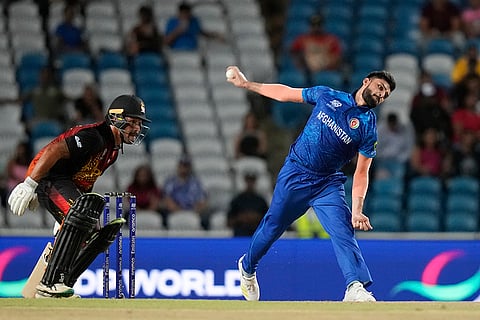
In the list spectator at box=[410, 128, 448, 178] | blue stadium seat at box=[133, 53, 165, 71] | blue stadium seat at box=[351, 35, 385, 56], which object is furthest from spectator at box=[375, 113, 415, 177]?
blue stadium seat at box=[133, 53, 165, 71]

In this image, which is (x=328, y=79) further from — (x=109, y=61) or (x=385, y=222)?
(x=109, y=61)

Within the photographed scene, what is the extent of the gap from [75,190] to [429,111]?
673 centimetres

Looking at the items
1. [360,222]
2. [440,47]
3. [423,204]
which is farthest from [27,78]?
[360,222]

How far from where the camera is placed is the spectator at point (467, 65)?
15.3 m

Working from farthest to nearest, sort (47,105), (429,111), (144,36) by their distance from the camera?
1. (144,36)
2. (47,105)
3. (429,111)

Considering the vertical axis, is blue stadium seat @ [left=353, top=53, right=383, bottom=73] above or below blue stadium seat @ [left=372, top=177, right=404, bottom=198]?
above

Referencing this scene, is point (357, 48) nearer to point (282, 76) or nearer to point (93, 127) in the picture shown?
point (282, 76)

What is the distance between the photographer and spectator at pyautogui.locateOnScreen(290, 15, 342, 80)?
1547 cm

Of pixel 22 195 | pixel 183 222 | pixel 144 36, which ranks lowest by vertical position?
pixel 183 222

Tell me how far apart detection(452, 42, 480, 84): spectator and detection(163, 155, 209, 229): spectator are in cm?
364

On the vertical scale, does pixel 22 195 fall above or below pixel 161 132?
below

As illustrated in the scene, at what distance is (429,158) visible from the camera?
14297mm

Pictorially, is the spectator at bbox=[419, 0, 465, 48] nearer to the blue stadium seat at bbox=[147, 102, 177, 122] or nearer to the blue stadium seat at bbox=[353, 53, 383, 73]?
the blue stadium seat at bbox=[353, 53, 383, 73]

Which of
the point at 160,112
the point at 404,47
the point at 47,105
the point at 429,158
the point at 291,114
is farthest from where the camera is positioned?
the point at 404,47
